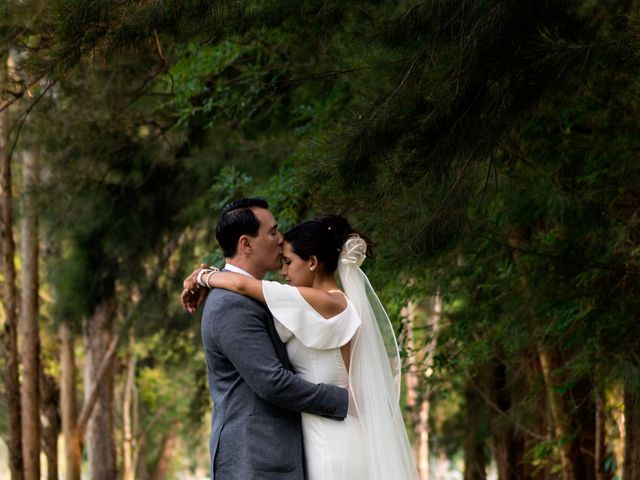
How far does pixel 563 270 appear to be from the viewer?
7.24 metres

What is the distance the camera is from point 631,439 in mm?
7938

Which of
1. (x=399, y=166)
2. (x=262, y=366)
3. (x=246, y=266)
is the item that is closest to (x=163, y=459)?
(x=399, y=166)

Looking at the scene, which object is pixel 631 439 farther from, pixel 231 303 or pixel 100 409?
pixel 100 409

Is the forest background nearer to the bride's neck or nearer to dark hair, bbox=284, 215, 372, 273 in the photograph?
dark hair, bbox=284, 215, 372, 273

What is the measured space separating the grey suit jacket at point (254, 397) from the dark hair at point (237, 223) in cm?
25

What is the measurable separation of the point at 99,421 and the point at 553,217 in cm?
1463

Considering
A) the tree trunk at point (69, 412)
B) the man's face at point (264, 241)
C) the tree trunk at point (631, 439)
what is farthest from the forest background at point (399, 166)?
the tree trunk at point (69, 412)

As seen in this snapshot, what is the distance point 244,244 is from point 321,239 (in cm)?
37

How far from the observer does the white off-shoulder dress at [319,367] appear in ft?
15.5

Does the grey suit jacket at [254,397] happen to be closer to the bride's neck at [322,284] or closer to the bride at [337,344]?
the bride at [337,344]

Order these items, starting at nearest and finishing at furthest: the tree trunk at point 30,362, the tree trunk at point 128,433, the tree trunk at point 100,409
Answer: the tree trunk at point 30,362 < the tree trunk at point 100,409 < the tree trunk at point 128,433

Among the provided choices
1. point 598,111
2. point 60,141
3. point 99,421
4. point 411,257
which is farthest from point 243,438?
point 99,421

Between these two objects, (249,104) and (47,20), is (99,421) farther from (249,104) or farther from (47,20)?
(47,20)

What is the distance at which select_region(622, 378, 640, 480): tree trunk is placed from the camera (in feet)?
25.2
